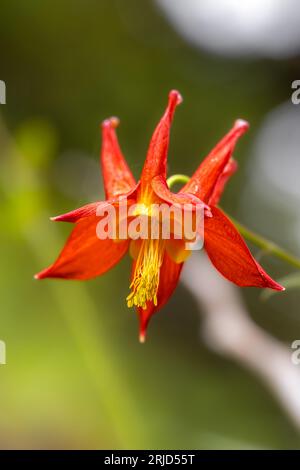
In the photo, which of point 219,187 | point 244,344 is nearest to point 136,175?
point 244,344

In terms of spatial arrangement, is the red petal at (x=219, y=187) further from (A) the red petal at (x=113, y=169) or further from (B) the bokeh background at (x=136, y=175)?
(B) the bokeh background at (x=136, y=175)

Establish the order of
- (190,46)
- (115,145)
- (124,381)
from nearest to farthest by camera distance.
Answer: (115,145) → (124,381) → (190,46)

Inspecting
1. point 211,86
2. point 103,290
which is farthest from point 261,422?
point 211,86

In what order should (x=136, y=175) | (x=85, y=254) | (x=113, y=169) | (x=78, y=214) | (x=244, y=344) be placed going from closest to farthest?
(x=78, y=214) → (x=85, y=254) → (x=113, y=169) → (x=244, y=344) → (x=136, y=175)

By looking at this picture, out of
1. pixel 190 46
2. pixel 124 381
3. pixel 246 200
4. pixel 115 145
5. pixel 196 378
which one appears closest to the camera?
pixel 115 145

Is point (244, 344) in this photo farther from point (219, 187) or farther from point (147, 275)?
point (147, 275)

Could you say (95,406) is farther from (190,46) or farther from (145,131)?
(190,46)

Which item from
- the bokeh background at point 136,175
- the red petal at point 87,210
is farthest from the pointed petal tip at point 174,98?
the bokeh background at point 136,175
